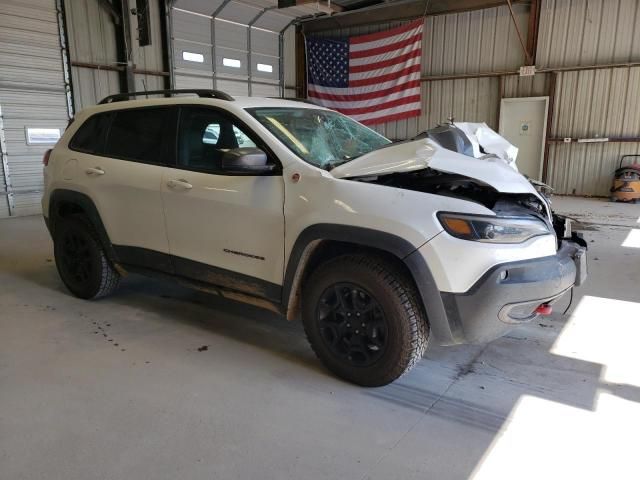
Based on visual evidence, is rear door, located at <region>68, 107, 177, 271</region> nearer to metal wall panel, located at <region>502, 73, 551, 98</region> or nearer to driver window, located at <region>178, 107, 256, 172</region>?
driver window, located at <region>178, 107, 256, 172</region>

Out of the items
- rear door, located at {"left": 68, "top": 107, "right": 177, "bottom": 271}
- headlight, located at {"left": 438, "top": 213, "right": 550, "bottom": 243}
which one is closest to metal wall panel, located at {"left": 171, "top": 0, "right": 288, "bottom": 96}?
rear door, located at {"left": 68, "top": 107, "right": 177, "bottom": 271}

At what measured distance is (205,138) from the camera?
3.14 m

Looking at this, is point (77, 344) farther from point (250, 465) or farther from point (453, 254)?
point (453, 254)

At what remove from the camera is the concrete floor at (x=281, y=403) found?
2016 mm

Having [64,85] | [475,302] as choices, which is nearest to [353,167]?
[475,302]

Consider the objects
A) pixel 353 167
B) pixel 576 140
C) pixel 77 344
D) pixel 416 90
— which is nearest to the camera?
pixel 353 167

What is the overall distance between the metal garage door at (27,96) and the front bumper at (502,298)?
9.44 metres

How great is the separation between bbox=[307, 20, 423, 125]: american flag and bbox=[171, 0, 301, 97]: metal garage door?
52.2 inches

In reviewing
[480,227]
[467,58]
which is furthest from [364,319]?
[467,58]

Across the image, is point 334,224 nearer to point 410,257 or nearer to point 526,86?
point 410,257

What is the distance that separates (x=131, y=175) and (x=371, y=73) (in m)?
11.4

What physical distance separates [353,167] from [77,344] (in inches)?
86.5

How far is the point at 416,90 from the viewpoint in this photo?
13250 mm

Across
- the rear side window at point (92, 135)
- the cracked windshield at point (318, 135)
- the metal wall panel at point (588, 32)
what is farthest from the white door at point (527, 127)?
the rear side window at point (92, 135)
